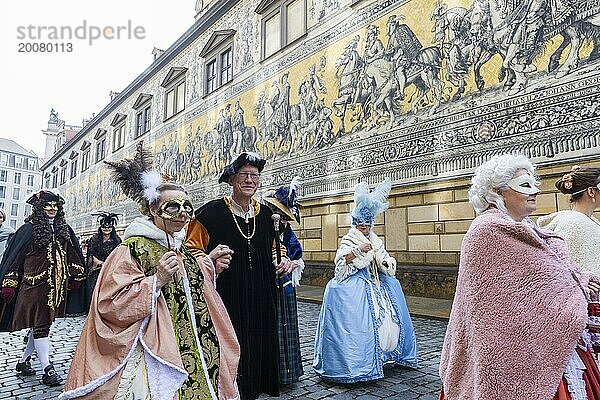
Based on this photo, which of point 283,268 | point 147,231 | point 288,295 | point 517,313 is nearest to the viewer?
point 517,313

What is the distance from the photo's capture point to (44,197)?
474 cm

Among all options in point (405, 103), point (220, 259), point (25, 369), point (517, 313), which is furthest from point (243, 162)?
point (405, 103)

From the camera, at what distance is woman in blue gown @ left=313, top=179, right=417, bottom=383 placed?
4.13 meters

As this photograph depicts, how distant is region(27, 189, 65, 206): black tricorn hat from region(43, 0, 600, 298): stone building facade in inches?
277

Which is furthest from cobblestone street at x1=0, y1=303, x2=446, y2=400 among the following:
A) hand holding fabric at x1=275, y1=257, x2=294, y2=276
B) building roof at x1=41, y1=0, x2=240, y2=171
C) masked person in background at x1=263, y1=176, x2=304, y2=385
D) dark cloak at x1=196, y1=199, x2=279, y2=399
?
building roof at x1=41, y1=0, x2=240, y2=171

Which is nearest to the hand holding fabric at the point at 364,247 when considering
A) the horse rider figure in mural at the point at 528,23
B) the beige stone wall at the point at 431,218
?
the beige stone wall at the point at 431,218

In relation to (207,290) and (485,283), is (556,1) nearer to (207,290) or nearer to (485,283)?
(485,283)

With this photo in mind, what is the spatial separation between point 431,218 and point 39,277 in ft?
24.0

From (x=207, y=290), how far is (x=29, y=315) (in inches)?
115

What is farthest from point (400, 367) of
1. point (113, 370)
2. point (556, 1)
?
point (556, 1)

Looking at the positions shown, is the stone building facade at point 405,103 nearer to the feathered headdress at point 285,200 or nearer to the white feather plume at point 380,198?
the white feather plume at point 380,198

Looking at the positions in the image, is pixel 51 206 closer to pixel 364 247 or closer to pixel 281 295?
pixel 281 295

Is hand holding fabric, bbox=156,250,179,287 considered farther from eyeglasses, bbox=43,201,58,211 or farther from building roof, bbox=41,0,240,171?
building roof, bbox=41,0,240,171

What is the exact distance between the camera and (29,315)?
14.5ft
